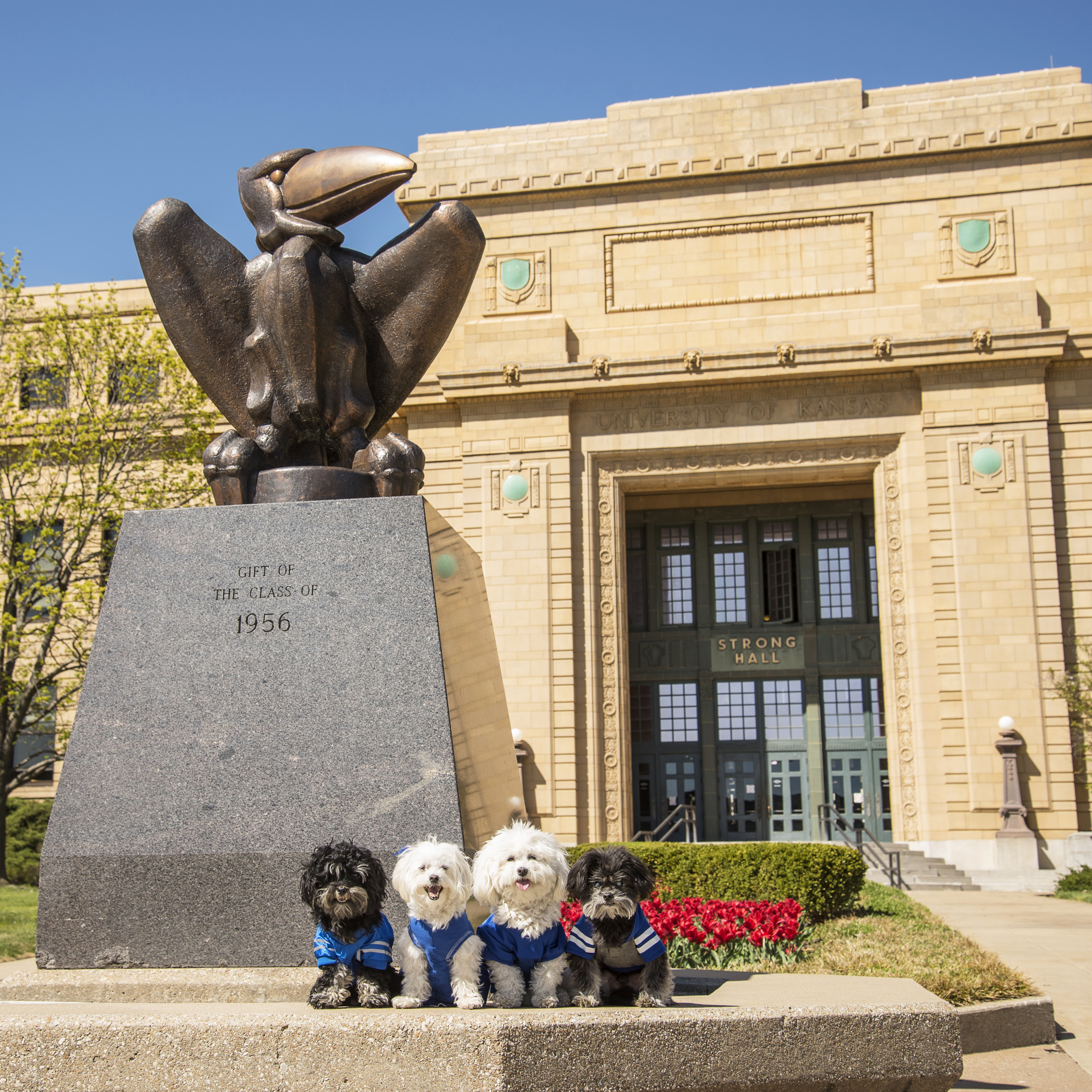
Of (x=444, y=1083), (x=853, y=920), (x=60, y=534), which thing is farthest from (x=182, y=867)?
(x=60, y=534)

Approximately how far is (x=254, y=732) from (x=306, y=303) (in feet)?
8.62

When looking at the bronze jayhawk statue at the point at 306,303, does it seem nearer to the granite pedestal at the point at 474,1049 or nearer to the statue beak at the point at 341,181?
the statue beak at the point at 341,181

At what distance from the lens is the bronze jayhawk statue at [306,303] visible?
6.70 m

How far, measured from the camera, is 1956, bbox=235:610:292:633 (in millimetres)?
5684

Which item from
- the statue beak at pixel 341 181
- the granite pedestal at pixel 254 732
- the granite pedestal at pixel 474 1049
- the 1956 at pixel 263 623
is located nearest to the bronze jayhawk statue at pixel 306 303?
the statue beak at pixel 341 181

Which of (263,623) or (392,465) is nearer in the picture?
(263,623)

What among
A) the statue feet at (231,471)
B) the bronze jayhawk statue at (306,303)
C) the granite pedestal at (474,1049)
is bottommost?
the granite pedestal at (474,1049)

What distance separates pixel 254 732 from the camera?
215 inches

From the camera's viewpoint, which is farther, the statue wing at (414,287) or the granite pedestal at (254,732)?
the statue wing at (414,287)

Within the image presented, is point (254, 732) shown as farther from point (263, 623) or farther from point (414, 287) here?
point (414, 287)

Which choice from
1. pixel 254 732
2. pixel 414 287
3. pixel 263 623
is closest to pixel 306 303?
pixel 414 287

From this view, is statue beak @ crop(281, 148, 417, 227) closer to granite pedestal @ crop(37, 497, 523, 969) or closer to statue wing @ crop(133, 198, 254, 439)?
statue wing @ crop(133, 198, 254, 439)

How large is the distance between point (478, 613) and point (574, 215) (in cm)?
2113

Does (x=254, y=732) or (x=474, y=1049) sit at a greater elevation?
(x=254, y=732)
